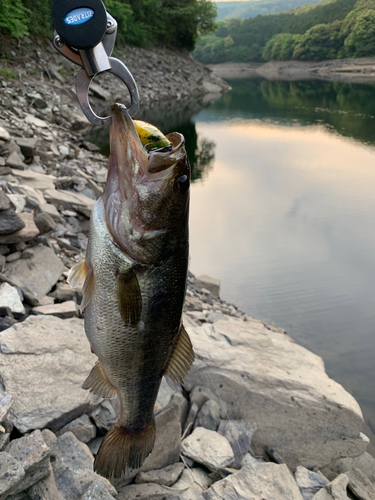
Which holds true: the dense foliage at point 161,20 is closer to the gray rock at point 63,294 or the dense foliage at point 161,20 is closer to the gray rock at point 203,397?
the gray rock at point 63,294

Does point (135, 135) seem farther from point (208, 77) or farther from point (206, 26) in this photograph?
point (206, 26)

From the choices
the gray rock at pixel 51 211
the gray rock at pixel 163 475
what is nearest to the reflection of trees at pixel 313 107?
the gray rock at pixel 51 211

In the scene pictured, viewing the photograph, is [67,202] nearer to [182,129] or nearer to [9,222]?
→ [9,222]

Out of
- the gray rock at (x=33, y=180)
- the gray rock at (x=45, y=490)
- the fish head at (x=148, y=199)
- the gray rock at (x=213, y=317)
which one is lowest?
the gray rock at (x=213, y=317)

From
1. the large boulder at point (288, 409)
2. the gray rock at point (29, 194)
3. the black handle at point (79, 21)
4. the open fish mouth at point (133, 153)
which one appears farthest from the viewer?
the gray rock at point (29, 194)

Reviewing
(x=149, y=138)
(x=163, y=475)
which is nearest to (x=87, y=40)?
(x=149, y=138)

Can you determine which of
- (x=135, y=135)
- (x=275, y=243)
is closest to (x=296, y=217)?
(x=275, y=243)

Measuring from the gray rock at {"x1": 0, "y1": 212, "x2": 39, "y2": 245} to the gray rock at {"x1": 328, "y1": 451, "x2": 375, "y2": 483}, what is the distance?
200 inches

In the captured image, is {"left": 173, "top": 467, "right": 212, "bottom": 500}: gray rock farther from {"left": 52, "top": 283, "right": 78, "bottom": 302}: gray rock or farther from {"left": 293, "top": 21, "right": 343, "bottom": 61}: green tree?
{"left": 293, "top": 21, "right": 343, "bottom": 61}: green tree

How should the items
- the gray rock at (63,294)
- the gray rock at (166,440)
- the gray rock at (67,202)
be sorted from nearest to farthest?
the gray rock at (166,440) → the gray rock at (63,294) → the gray rock at (67,202)

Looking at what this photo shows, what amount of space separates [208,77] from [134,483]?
170ft

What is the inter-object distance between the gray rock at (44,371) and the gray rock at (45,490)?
55 centimetres

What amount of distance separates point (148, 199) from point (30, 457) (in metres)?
1.97

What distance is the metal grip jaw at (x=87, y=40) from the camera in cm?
156
